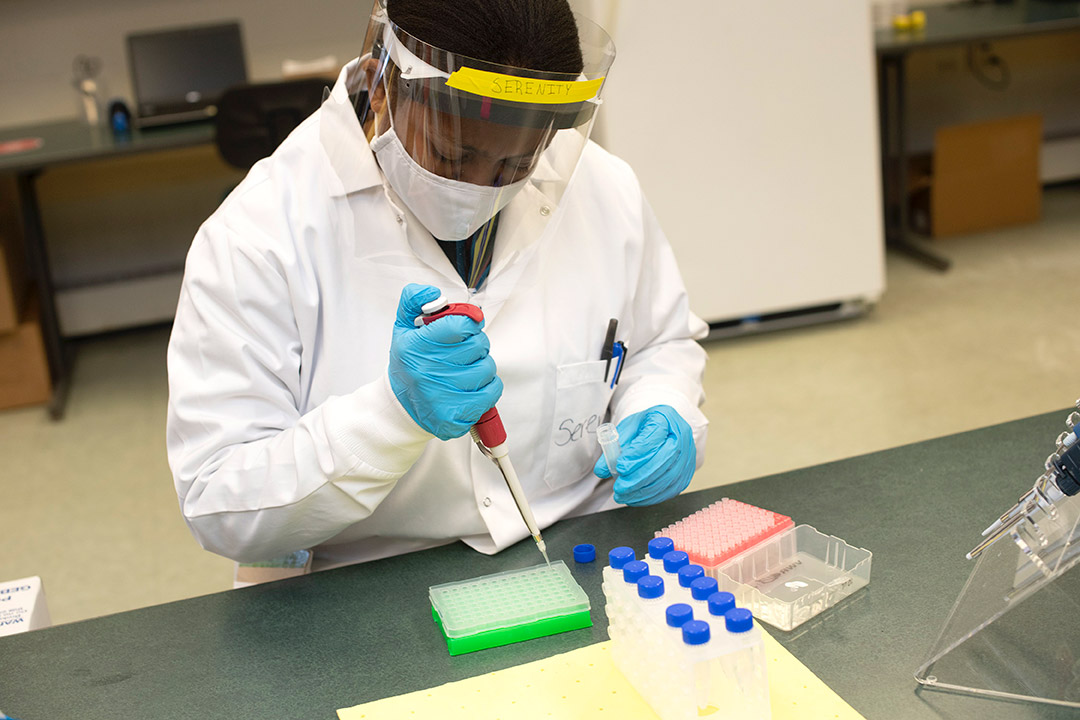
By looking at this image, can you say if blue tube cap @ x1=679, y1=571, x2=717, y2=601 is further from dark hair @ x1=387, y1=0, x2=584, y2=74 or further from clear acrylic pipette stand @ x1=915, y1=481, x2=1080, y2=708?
dark hair @ x1=387, y1=0, x2=584, y2=74

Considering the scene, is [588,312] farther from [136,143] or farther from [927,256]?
[927,256]

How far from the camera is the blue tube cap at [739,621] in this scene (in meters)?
0.77

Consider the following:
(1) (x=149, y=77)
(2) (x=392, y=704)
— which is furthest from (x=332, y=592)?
(1) (x=149, y=77)

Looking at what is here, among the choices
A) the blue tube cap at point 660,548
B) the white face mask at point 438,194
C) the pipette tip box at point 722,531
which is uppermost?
the white face mask at point 438,194

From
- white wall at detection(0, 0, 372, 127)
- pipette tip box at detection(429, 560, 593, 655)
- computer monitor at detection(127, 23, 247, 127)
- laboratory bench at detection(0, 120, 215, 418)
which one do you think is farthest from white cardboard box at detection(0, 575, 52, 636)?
white wall at detection(0, 0, 372, 127)

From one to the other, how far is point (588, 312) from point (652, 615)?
1.78 ft

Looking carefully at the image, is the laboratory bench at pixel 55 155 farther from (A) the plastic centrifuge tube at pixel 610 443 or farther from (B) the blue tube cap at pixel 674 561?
(B) the blue tube cap at pixel 674 561

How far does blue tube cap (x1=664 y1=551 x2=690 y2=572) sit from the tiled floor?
1.68 m

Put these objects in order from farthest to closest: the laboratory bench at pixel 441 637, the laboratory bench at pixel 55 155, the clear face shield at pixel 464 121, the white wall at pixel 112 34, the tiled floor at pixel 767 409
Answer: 1. the white wall at pixel 112 34
2. the laboratory bench at pixel 55 155
3. the tiled floor at pixel 767 409
4. the clear face shield at pixel 464 121
5. the laboratory bench at pixel 441 637

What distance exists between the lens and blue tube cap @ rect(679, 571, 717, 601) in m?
0.81

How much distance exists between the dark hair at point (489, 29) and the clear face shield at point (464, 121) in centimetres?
2

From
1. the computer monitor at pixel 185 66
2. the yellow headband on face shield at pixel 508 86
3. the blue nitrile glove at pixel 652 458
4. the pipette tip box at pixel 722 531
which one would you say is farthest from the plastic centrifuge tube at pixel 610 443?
the computer monitor at pixel 185 66

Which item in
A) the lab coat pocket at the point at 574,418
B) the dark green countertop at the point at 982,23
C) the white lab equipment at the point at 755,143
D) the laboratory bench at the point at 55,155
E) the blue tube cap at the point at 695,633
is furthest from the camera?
the dark green countertop at the point at 982,23

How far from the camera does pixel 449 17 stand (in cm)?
101
